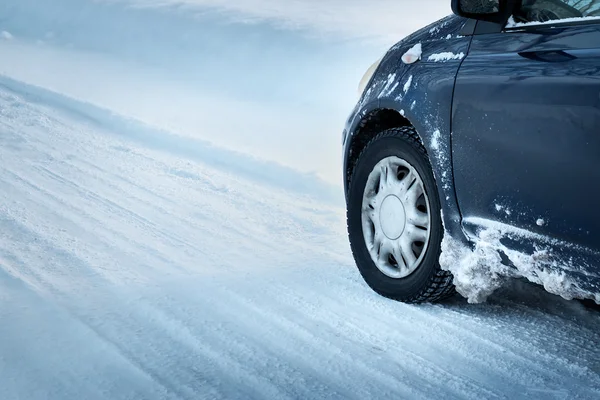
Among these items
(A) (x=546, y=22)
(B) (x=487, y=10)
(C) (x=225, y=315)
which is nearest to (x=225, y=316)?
(C) (x=225, y=315)

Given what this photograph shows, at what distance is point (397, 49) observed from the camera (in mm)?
3652

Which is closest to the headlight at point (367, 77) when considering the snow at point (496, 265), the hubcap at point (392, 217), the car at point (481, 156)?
the car at point (481, 156)

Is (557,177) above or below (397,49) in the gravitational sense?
below

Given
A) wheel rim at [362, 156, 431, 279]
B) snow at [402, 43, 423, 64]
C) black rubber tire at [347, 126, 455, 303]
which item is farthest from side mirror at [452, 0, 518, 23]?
wheel rim at [362, 156, 431, 279]

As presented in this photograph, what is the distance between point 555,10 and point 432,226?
3.35 feet

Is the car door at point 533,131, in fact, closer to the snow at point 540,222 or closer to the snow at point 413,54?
the snow at point 540,222

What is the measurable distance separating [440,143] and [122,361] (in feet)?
5.01

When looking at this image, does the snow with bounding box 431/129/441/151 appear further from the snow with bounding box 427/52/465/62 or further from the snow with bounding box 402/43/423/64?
the snow with bounding box 402/43/423/64

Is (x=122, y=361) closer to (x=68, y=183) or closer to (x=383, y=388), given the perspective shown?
(x=383, y=388)

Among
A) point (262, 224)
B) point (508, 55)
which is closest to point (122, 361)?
point (508, 55)

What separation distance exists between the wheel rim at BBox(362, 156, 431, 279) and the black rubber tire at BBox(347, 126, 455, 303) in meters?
0.03

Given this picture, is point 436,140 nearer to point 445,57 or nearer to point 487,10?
point 445,57

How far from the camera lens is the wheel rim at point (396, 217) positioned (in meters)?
3.42

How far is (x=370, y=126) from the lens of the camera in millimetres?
3820
